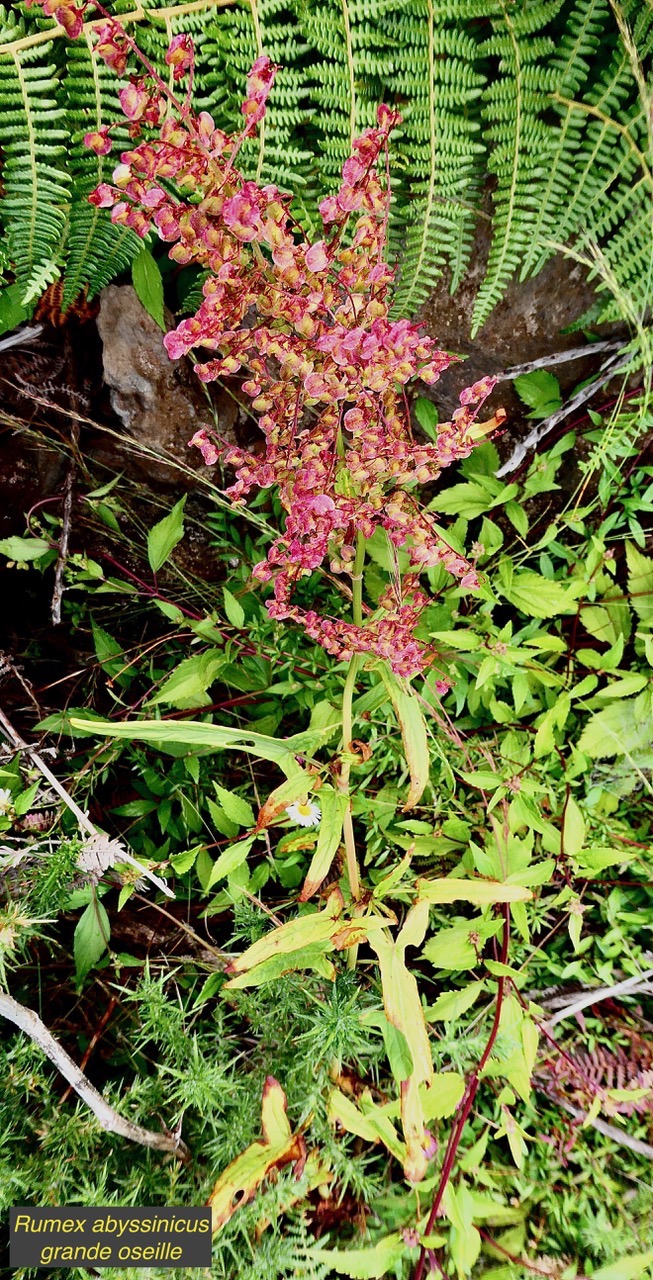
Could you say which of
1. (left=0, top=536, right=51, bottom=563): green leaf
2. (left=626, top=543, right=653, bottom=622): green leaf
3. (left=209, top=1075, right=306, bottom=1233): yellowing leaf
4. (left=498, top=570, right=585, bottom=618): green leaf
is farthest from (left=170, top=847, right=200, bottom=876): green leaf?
(left=626, top=543, right=653, bottom=622): green leaf

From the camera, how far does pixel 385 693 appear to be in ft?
5.25

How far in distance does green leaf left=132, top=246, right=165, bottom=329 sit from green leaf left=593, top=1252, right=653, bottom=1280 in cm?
216

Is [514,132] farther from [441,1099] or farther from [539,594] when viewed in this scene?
[441,1099]

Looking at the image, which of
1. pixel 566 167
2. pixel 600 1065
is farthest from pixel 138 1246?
pixel 566 167

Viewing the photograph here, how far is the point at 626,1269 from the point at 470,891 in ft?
2.77

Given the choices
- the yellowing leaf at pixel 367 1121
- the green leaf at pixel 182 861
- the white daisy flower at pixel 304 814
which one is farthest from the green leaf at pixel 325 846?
the yellowing leaf at pixel 367 1121

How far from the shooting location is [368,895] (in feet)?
4.88

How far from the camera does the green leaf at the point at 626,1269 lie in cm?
148

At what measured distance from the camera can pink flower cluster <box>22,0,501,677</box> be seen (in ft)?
2.89

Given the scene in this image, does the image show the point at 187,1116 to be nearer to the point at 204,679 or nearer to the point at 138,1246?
the point at 138,1246

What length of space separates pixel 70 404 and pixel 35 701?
2.48ft

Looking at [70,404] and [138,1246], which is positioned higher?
[70,404]

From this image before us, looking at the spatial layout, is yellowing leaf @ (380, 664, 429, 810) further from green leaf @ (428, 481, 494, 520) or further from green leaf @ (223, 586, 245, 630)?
green leaf @ (428, 481, 494, 520)

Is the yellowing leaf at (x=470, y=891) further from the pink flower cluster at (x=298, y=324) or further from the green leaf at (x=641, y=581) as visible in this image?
the green leaf at (x=641, y=581)
